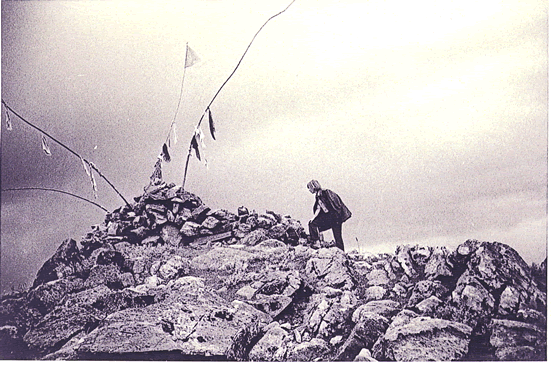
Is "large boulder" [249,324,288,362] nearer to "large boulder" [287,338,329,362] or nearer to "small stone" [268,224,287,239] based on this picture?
"large boulder" [287,338,329,362]

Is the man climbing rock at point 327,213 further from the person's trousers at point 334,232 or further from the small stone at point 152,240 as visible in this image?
the small stone at point 152,240

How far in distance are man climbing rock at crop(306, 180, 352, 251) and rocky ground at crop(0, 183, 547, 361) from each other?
0.12 meters

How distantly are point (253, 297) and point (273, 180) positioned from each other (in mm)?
915

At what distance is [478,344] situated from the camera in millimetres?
4328

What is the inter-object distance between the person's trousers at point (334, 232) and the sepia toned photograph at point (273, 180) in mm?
18

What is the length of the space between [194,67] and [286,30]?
0.79m

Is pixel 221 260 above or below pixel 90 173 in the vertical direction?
below

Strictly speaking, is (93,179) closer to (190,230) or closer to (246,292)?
(190,230)

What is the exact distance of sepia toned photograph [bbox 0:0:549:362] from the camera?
4.50 meters

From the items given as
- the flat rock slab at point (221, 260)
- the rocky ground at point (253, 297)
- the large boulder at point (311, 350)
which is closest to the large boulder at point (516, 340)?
the rocky ground at point (253, 297)

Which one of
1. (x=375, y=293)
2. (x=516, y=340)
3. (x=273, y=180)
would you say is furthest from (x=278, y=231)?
(x=516, y=340)

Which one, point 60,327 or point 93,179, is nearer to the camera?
point 60,327

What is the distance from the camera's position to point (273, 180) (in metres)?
4.91

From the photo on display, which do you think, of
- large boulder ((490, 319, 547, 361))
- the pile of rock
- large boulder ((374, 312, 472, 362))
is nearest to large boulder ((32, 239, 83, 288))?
the pile of rock
